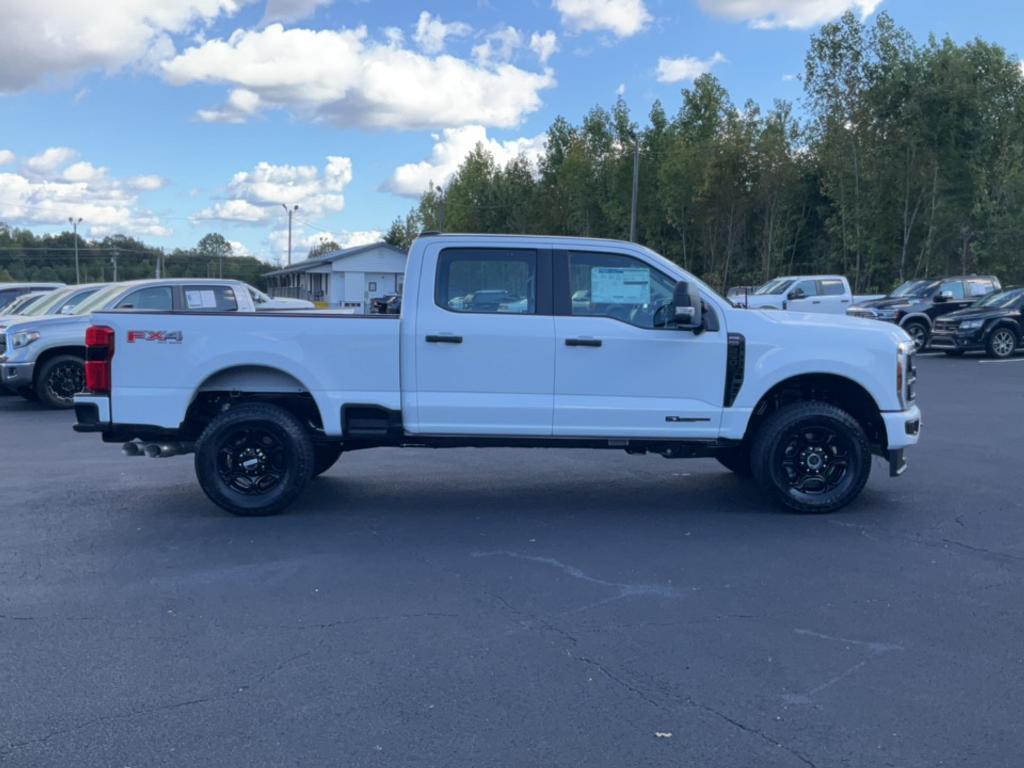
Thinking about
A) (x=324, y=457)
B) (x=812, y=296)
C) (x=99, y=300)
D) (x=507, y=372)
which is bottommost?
(x=324, y=457)

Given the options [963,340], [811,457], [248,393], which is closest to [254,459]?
[248,393]

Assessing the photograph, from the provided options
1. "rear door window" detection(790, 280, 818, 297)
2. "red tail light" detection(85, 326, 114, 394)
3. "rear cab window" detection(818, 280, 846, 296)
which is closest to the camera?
"red tail light" detection(85, 326, 114, 394)

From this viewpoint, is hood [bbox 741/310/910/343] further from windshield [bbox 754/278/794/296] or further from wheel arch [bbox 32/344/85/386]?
windshield [bbox 754/278/794/296]

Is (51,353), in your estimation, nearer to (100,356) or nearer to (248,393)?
(100,356)

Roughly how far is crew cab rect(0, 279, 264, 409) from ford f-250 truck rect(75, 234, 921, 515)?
22.5ft

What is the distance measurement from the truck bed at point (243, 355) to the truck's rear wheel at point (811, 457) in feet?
9.36

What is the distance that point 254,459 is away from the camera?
7562 millimetres

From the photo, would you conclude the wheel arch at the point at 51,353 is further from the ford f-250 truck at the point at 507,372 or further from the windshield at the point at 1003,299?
the windshield at the point at 1003,299

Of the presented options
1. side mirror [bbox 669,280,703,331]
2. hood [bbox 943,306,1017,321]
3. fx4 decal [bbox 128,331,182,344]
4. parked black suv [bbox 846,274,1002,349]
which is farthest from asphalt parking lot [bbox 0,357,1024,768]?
parked black suv [bbox 846,274,1002,349]

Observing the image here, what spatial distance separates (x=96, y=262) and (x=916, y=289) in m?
74.7

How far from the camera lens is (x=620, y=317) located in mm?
7480

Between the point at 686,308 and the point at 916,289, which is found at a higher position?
the point at 916,289

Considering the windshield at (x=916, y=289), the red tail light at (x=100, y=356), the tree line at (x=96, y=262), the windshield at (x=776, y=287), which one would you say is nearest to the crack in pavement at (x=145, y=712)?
the red tail light at (x=100, y=356)

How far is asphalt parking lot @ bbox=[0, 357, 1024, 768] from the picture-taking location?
3932 millimetres
